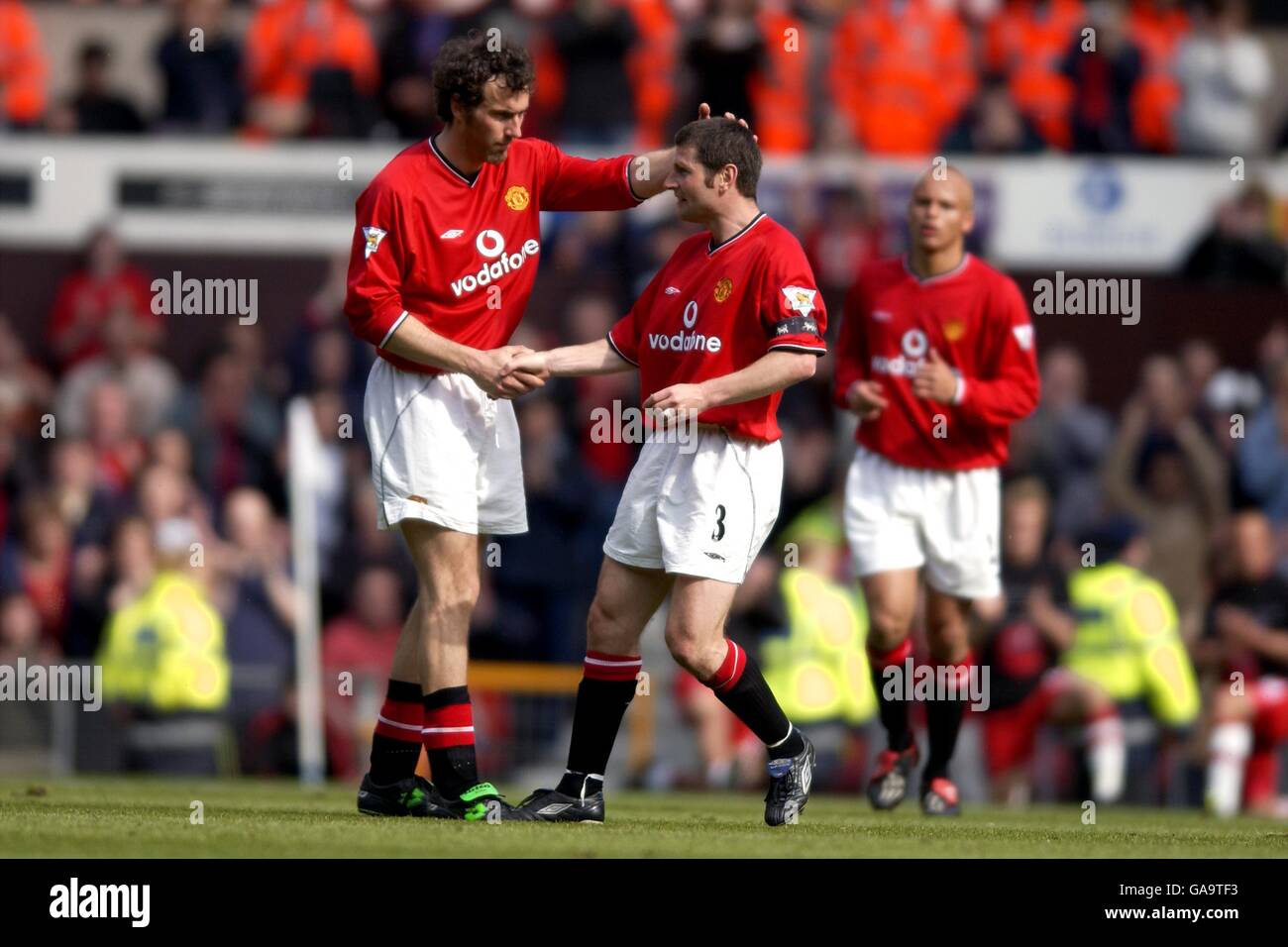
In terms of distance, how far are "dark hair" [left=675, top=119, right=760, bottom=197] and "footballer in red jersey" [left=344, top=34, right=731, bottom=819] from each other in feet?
1.40

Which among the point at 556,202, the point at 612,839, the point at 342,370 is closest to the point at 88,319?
the point at 342,370

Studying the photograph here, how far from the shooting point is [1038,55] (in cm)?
1817

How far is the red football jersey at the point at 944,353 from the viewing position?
10594mm

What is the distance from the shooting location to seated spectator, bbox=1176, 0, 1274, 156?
18.0 m

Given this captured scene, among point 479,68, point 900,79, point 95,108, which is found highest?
point 900,79

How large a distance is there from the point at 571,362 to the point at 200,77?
30.9 ft

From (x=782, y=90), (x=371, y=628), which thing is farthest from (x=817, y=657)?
(x=782, y=90)

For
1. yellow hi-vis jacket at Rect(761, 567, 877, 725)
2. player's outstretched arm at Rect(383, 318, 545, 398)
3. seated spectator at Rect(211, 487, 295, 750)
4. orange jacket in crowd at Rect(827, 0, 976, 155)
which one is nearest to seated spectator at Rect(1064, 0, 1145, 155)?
orange jacket in crowd at Rect(827, 0, 976, 155)

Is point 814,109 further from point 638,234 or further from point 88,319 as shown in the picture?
point 88,319

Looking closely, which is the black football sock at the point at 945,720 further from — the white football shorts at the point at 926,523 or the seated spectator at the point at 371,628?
the seated spectator at the point at 371,628

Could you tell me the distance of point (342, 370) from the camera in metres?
15.7

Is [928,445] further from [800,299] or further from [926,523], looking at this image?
[800,299]
